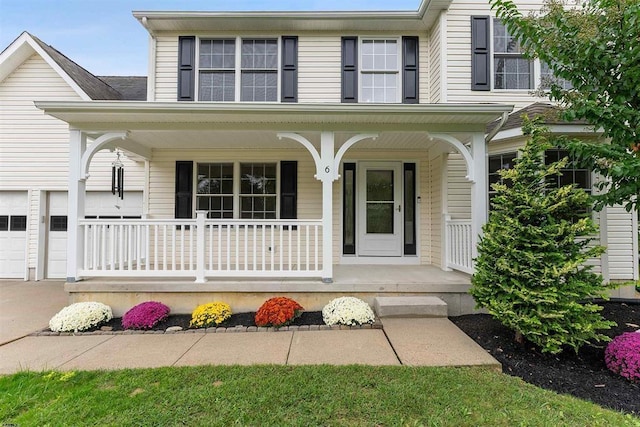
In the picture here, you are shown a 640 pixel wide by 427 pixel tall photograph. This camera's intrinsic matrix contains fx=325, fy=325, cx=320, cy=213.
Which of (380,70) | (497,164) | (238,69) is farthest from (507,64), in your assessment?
(238,69)

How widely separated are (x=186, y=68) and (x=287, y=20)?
2.37m

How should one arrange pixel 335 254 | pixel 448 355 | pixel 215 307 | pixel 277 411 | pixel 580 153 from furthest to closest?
1. pixel 335 254
2. pixel 215 307
3. pixel 580 153
4. pixel 448 355
5. pixel 277 411

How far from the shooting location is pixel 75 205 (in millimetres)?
4785

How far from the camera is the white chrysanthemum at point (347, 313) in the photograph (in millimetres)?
4125

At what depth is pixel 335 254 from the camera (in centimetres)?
673

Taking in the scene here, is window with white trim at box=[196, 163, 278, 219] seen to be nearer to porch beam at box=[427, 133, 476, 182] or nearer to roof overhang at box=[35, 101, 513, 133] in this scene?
roof overhang at box=[35, 101, 513, 133]

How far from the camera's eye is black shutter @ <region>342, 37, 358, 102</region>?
6883mm

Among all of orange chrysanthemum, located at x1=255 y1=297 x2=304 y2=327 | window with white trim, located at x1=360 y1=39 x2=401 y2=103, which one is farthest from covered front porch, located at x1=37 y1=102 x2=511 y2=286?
window with white trim, located at x1=360 y1=39 x2=401 y2=103

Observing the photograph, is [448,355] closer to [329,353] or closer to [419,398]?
[419,398]

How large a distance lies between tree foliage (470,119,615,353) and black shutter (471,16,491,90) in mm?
3413

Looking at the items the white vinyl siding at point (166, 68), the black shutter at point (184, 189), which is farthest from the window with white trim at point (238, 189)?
the white vinyl siding at point (166, 68)

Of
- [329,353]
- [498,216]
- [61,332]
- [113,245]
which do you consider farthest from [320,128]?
[61,332]

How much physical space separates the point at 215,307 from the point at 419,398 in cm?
291

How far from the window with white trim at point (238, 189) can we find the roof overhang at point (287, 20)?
293 centimetres
